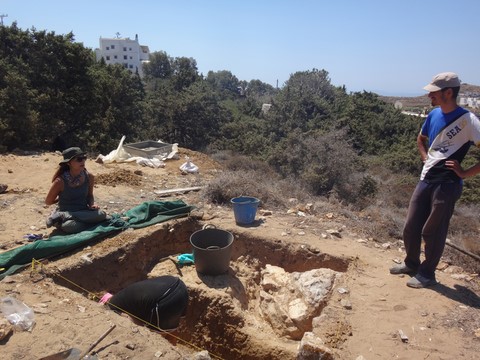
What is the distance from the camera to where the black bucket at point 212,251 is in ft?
14.9

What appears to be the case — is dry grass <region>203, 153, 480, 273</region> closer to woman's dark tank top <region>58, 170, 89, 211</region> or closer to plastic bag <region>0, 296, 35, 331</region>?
woman's dark tank top <region>58, 170, 89, 211</region>

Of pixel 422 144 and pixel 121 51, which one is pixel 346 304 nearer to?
pixel 422 144

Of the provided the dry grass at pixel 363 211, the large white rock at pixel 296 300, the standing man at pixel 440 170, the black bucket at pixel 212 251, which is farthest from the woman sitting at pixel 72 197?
the standing man at pixel 440 170

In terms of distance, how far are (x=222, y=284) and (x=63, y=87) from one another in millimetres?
10871

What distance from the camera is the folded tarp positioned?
390 cm

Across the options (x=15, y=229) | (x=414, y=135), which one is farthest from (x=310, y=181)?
(x=414, y=135)

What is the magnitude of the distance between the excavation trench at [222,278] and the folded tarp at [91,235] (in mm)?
163

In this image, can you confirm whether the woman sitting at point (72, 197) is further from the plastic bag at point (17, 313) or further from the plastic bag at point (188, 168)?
the plastic bag at point (188, 168)

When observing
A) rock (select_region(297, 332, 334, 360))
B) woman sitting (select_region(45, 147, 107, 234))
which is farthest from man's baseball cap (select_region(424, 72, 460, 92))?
woman sitting (select_region(45, 147, 107, 234))

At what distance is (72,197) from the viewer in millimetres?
4637

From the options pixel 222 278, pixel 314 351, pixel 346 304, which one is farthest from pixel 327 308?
pixel 222 278

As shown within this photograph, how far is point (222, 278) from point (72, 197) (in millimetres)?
2153

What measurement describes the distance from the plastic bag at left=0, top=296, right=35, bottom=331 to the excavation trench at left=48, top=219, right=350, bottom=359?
724mm

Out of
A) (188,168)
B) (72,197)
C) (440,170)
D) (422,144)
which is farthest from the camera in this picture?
(188,168)
